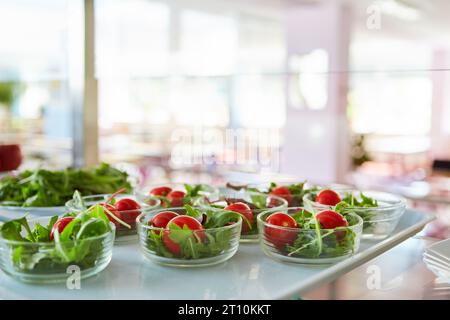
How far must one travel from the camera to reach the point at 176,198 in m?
0.90

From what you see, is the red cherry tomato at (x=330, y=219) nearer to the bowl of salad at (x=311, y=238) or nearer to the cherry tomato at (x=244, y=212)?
the bowl of salad at (x=311, y=238)

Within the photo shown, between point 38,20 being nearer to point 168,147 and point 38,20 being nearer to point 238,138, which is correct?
point 168,147

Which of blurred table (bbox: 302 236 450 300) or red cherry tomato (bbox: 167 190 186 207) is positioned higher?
red cherry tomato (bbox: 167 190 186 207)

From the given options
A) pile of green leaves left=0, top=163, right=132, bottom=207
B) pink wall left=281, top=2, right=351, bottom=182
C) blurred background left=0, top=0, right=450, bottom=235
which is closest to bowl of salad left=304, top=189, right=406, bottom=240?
pile of green leaves left=0, top=163, right=132, bottom=207

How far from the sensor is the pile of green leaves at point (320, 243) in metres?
0.66

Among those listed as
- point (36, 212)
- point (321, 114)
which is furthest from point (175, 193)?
point (321, 114)

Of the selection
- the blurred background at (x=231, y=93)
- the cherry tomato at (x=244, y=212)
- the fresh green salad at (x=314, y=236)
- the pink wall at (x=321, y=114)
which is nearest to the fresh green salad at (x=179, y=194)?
the cherry tomato at (x=244, y=212)

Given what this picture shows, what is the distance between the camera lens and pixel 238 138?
5.41 metres

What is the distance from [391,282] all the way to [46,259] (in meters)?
0.42

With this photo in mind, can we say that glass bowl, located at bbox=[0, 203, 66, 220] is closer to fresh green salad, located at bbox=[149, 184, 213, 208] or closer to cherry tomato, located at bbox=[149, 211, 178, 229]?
fresh green salad, located at bbox=[149, 184, 213, 208]

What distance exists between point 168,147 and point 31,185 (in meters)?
4.28

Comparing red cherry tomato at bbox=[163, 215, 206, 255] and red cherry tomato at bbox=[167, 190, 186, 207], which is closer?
red cherry tomato at bbox=[163, 215, 206, 255]

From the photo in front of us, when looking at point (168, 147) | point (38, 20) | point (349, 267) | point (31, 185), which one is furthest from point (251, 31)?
point (349, 267)

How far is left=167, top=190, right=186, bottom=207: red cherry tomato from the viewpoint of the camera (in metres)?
0.88
